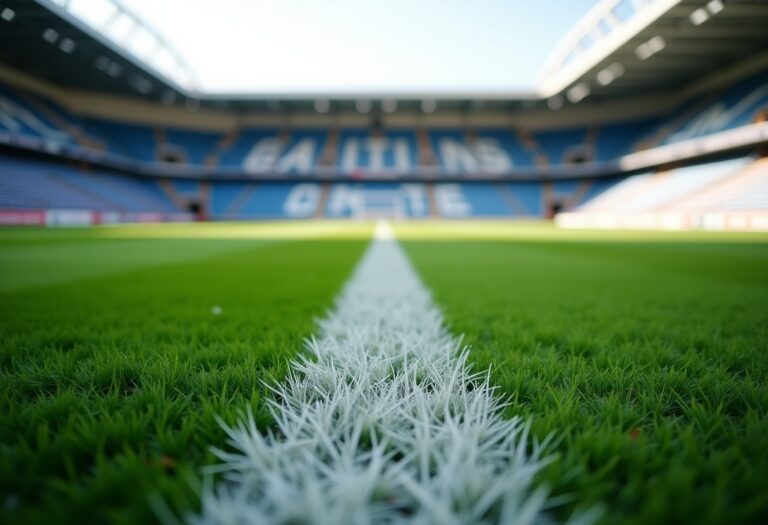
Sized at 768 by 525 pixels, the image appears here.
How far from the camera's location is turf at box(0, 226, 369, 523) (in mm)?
560

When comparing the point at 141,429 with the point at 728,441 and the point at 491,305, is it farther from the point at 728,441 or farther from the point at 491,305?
the point at 491,305

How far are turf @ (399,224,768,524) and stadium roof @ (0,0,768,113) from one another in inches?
822

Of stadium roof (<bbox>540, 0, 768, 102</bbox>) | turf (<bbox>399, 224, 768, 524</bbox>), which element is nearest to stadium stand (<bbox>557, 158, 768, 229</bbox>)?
stadium roof (<bbox>540, 0, 768, 102</bbox>)

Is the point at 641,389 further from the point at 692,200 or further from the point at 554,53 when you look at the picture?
the point at 554,53

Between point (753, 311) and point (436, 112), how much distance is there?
36428mm

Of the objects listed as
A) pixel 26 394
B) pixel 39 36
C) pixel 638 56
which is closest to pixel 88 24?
pixel 39 36

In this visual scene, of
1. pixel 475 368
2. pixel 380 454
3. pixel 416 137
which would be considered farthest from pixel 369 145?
pixel 380 454

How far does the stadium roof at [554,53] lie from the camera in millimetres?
17422

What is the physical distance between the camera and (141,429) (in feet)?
2.38

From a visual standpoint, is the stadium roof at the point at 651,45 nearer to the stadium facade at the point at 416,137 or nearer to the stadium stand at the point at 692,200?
the stadium facade at the point at 416,137

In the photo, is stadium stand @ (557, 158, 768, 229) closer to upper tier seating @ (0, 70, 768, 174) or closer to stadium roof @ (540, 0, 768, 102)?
upper tier seating @ (0, 70, 768, 174)

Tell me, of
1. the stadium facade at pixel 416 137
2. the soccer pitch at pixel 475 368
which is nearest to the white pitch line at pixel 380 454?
the soccer pitch at pixel 475 368

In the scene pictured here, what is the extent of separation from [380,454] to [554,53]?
1336 inches

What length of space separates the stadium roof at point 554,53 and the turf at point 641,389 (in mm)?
20890
